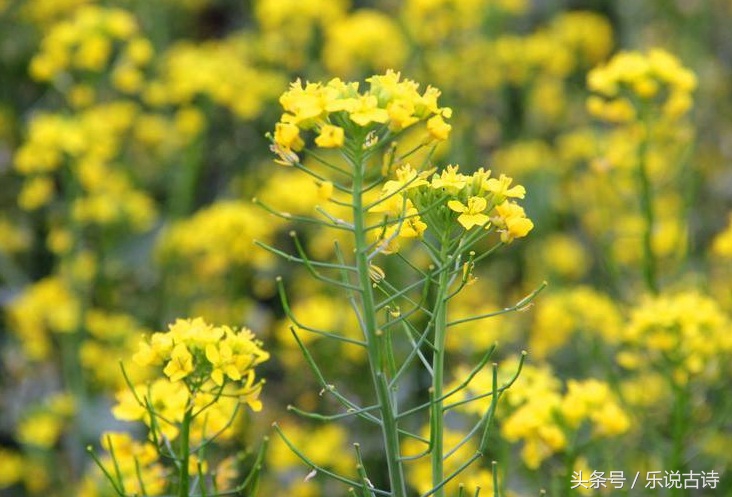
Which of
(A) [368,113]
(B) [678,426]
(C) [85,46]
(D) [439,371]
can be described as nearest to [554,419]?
(B) [678,426]

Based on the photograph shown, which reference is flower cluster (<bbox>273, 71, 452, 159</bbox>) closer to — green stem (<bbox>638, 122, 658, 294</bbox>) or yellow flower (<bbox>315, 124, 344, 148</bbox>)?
yellow flower (<bbox>315, 124, 344, 148</bbox>)

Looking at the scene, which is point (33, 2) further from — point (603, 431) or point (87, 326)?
point (603, 431)

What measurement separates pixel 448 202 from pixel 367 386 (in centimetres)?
160

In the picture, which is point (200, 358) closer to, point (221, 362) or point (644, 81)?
point (221, 362)

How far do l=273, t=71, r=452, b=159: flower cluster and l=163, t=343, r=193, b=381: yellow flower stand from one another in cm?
26

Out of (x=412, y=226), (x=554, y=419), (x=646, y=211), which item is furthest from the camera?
(x=646, y=211)

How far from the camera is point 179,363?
134 cm

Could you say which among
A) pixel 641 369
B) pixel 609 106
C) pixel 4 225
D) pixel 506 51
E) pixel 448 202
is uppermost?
pixel 506 51

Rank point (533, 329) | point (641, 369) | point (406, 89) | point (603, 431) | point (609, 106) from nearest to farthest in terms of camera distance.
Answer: point (406, 89) < point (603, 431) < point (609, 106) < point (641, 369) < point (533, 329)

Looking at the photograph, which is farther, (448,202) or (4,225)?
(4,225)

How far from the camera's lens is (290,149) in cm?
128

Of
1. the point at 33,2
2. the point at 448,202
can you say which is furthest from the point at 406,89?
the point at 33,2

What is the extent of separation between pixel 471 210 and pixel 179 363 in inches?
15.2

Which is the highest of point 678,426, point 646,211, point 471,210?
point 646,211
